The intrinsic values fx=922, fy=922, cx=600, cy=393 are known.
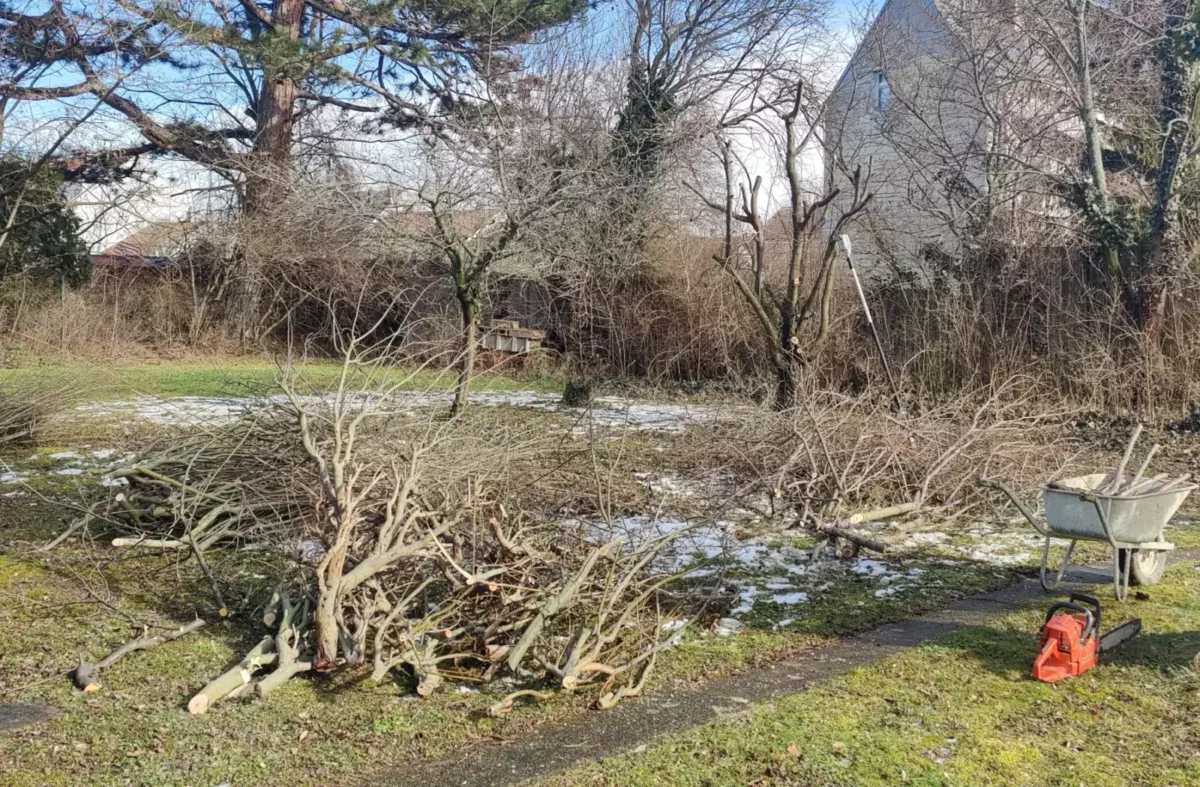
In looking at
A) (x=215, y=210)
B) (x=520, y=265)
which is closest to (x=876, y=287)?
(x=520, y=265)

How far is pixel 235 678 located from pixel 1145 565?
483 cm

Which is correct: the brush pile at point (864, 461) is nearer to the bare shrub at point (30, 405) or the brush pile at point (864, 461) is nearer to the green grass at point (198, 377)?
the green grass at point (198, 377)

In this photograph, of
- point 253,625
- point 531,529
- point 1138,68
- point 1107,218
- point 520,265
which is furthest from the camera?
point 520,265

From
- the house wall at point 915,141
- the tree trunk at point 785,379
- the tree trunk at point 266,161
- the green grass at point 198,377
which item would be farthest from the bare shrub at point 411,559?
the tree trunk at point 266,161

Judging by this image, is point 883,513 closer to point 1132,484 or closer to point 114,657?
point 1132,484

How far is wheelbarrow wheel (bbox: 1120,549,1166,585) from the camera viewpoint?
16.9ft

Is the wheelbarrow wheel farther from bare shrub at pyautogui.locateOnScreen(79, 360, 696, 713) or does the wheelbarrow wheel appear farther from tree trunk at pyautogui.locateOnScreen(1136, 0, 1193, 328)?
tree trunk at pyautogui.locateOnScreen(1136, 0, 1193, 328)

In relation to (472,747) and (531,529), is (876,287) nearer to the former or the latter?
(531,529)

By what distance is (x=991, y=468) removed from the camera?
7551 millimetres

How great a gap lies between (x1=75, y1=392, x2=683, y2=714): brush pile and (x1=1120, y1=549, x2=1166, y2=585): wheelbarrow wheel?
2652mm

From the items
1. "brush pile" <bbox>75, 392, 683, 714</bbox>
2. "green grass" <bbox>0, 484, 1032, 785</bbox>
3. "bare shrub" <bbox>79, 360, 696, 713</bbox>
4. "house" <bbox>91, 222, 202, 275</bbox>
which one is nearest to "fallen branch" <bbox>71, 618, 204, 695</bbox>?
"green grass" <bbox>0, 484, 1032, 785</bbox>

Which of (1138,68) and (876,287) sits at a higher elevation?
(1138,68)

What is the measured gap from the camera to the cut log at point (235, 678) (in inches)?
140

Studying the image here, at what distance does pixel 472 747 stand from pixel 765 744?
106cm
